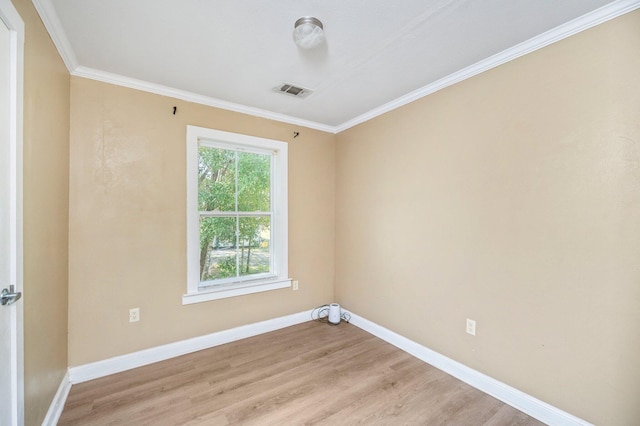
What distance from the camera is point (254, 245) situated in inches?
124

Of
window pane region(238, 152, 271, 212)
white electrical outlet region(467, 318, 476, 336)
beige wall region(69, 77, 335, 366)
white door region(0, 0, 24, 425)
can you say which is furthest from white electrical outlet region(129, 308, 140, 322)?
white electrical outlet region(467, 318, 476, 336)

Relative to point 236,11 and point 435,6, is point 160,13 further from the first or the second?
point 435,6

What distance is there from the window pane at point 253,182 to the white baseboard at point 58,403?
6.32 ft

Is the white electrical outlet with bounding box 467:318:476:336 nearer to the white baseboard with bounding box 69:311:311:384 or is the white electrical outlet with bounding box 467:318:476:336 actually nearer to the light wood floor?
the light wood floor

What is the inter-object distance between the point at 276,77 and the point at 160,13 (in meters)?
0.93

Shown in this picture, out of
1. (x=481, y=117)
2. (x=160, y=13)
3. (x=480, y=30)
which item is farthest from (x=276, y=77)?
(x=481, y=117)

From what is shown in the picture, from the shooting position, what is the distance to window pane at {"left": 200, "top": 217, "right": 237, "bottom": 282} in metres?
2.83

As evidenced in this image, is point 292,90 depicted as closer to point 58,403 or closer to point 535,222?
point 535,222

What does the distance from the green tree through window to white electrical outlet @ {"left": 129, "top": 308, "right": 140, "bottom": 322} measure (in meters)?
0.61

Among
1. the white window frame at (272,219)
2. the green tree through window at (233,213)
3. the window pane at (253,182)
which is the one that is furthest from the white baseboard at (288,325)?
the window pane at (253,182)

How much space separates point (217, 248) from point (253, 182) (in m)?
0.83

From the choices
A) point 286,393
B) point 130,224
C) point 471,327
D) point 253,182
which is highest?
point 253,182

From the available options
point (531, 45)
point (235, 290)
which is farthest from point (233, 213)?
point (531, 45)

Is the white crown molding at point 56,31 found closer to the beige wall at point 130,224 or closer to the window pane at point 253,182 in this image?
the beige wall at point 130,224
